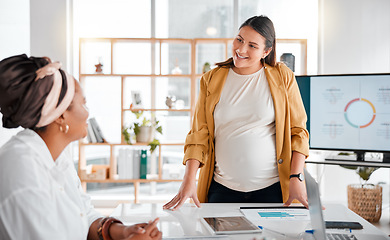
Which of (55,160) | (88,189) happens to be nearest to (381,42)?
(88,189)

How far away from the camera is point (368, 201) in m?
3.81

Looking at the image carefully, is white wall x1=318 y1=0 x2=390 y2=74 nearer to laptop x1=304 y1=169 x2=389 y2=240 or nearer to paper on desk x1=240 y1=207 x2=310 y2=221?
paper on desk x1=240 y1=207 x2=310 y2=221

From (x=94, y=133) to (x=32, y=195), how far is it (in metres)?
3.49

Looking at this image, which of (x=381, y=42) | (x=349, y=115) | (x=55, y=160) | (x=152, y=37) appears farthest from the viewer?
(x=152, y=37)

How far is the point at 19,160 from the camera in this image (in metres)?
1.02

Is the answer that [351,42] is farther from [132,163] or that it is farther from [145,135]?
[132,163]

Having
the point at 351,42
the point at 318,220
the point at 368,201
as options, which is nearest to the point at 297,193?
the point at 318,220

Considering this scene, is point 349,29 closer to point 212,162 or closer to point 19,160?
point 212,162

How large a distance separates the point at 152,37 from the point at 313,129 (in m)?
2.44

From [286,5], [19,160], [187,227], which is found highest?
[286,5]

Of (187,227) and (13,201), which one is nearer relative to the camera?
(13,201)

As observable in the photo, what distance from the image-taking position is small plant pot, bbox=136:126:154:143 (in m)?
4.38

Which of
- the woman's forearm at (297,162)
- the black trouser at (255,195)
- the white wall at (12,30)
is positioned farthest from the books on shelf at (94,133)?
Answer: the woman's forearm at (297,162)

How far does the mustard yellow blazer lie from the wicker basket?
2.22 m
